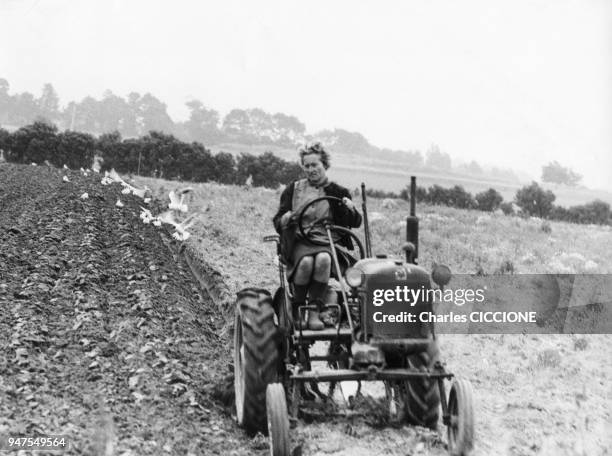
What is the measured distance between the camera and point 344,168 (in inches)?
2327

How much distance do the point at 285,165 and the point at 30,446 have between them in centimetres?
3360

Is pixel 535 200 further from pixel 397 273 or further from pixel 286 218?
pixel 397 273

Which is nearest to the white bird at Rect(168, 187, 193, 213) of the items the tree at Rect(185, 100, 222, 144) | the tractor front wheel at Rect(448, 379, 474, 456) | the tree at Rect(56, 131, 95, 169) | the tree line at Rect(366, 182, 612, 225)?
the tractor front wheel at Rect(448, 379, 474, 456)

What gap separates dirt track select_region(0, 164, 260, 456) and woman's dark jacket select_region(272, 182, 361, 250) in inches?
61.5

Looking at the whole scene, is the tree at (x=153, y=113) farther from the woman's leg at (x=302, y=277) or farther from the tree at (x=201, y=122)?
the woman's leg at (x=302, y=277)

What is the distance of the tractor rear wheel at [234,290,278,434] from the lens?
432 centimetres

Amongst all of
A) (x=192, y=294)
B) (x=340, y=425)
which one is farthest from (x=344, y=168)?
(x=340, y=425)

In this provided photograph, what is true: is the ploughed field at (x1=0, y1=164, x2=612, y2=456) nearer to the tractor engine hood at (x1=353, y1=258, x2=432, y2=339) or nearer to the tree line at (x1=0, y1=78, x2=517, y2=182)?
the tractor engine hood at (x1=353, y1=258, x2=432, y2=339)

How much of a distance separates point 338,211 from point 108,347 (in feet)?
7.67

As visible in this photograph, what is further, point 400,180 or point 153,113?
point 153,113

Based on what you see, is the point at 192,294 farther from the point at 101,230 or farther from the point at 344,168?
the point at 344,168

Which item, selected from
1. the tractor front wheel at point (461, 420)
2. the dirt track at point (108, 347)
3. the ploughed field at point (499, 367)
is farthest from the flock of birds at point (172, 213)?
the tractor front wheel at point (461, 420)

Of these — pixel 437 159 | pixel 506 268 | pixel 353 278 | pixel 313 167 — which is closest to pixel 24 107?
pixel 437 159

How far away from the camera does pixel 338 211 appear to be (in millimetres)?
5094
